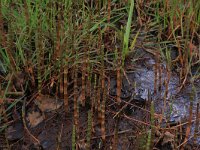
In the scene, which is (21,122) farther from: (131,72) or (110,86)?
(131,72)

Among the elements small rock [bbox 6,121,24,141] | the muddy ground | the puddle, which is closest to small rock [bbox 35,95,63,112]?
the muddy ground

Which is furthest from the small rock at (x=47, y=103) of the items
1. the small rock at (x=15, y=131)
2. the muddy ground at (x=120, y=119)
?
the small rock at (x=15, y=131)

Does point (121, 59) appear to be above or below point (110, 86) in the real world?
above

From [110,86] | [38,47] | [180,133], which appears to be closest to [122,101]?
[110,86]

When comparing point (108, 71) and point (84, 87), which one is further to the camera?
point (108, 71)

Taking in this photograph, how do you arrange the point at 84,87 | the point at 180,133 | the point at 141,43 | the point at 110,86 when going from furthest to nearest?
the point at 141,43 < the point at 110,86 < the point at 84,87 < the point at 180,133


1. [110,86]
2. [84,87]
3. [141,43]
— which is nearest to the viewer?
[84,87]

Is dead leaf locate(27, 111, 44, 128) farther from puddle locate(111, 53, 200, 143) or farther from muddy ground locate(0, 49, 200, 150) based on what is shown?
puddle locate(111, 53, 200, 143)

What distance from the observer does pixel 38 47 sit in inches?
80.8

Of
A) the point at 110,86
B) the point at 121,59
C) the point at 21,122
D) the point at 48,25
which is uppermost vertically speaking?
the point at 48,25

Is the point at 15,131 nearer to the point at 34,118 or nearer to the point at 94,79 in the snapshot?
the point at 34,118

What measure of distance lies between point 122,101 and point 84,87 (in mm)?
235

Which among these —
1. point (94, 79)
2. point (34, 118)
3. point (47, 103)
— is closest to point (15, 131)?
point (34, 118)

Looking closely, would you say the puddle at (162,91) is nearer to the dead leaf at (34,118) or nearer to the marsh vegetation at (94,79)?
the marsh vegetation at (94,79)
